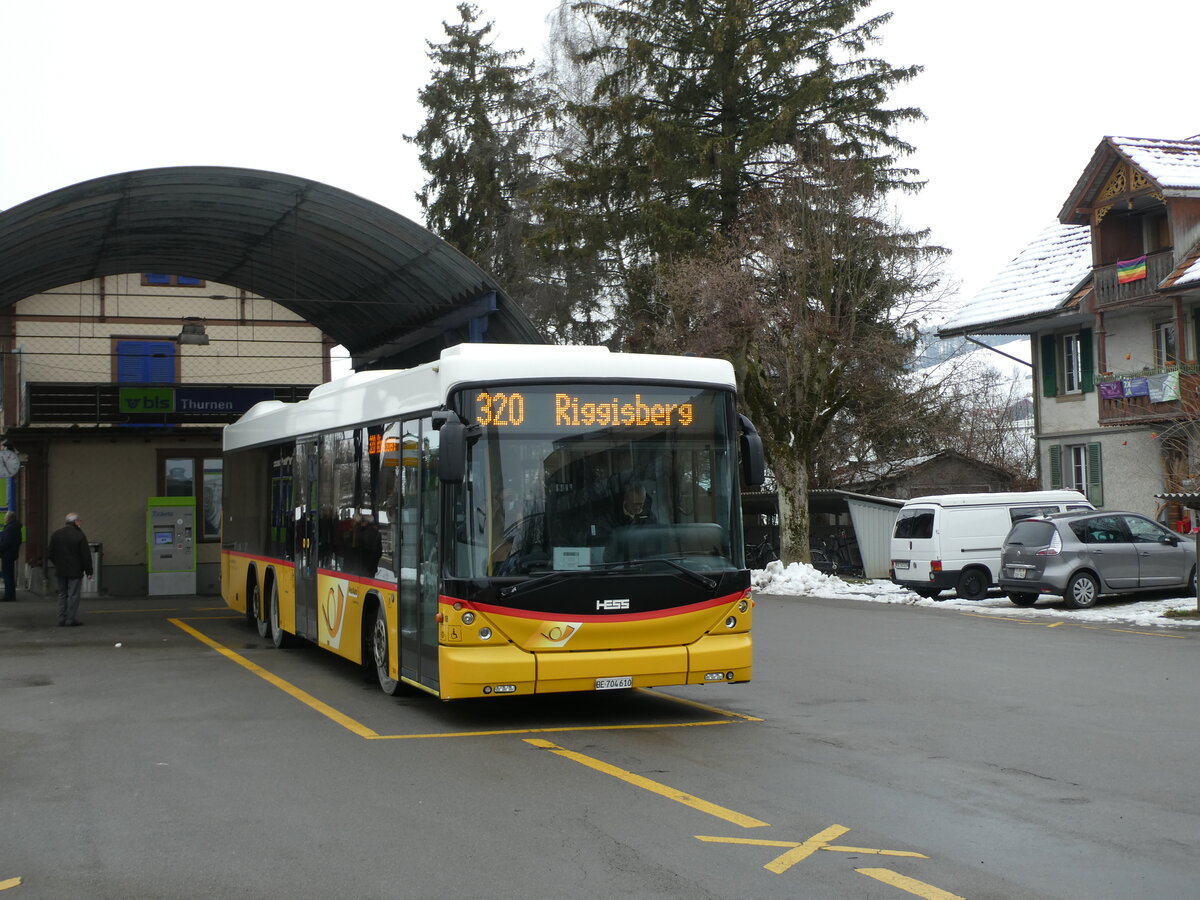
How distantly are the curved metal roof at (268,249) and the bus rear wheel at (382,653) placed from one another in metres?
12.3

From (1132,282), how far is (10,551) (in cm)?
2566

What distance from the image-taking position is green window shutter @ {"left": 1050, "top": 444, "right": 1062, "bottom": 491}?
3812cm

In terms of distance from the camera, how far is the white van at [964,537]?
1040 inches

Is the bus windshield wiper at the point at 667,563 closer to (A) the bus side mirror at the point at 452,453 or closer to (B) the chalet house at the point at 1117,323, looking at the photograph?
(A) the bus side mirror at the point at 452,453

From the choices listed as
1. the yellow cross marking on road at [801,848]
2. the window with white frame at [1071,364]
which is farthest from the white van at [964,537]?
the yellow cross marking on road at [801,848]

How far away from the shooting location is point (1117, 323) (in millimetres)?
35844

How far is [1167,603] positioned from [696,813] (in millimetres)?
17948

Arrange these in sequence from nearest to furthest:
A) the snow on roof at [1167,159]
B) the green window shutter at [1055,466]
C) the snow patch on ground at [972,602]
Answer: the snow patch on ground at [972,602] → the snow on roof at [1167,159] → the green window shutter at [1055,466]

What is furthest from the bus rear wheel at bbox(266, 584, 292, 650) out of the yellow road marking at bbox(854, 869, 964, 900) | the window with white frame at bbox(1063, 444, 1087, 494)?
the window with white frame at bbox(1063, 444, 1087, 494)

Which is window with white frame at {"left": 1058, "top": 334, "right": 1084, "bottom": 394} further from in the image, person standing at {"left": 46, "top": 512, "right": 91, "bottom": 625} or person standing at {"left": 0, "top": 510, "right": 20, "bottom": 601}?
person standing at {"left": 46, "top": 512, "right": 91, "bottom": 625}

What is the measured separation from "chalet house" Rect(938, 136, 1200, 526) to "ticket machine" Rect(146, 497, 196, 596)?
2037 centimetres

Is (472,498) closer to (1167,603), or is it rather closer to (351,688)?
(351,688)

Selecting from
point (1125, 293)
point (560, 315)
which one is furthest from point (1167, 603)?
point (560, 315)

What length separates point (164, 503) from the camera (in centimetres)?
2916
